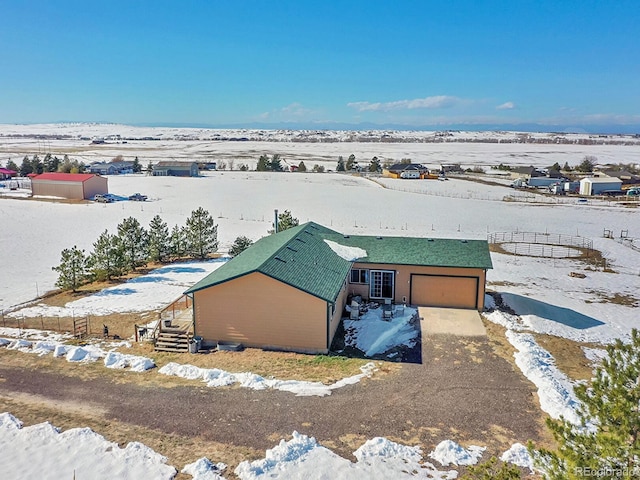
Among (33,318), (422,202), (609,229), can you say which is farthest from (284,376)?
(422,202)

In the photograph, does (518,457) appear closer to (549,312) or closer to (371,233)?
(549,312)

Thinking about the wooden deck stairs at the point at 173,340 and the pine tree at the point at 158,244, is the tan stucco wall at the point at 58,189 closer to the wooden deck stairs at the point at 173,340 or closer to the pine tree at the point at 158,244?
the pine tree at the point at 158,244

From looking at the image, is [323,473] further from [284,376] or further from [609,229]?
[609,229]

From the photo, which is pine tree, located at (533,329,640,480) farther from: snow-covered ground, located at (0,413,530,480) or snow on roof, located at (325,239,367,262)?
snow on roof, located at (325,239,367,262)

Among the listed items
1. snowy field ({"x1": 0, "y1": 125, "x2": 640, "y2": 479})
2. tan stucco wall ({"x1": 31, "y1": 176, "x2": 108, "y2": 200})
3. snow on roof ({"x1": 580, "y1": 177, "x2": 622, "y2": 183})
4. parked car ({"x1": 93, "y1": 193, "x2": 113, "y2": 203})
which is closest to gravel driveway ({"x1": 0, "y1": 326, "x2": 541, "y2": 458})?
snowy field ({"x1": 0, "y1": 125, "x2": 640, "y2": 479})

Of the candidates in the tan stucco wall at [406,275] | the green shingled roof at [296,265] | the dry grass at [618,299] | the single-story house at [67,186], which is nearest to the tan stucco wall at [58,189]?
the single-story house at [67,186]
